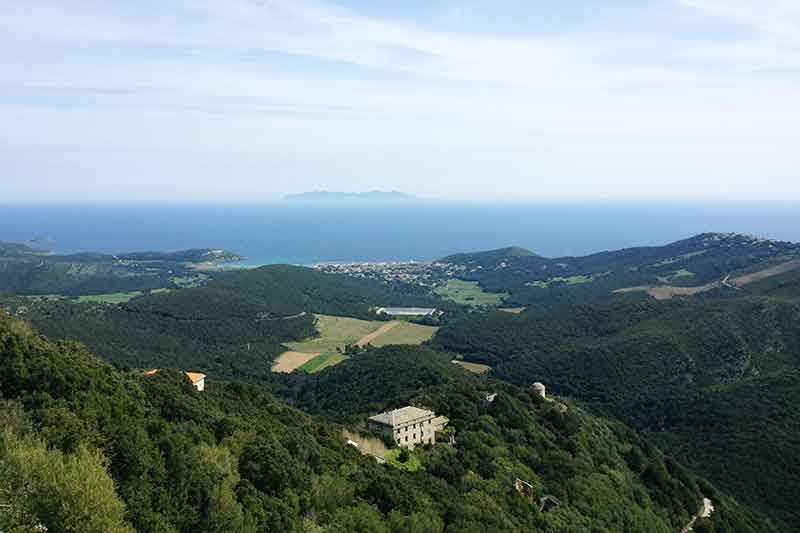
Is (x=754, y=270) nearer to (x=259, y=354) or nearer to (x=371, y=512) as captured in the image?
(x=259, y=354)

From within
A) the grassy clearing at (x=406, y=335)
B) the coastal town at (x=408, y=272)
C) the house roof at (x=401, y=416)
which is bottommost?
the coastal town at (x=408, y=272)

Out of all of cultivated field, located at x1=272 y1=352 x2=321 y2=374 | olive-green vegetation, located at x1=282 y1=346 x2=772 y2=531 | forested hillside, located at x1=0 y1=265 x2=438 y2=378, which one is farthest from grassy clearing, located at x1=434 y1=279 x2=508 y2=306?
olive-green vegetation, located at x1=282 y1=346 x2=772 y2=531

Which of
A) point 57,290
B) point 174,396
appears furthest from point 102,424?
point 57,290

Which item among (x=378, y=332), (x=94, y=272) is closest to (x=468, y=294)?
(x=378, y=332)

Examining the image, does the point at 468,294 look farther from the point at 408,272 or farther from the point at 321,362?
the point at 321,362

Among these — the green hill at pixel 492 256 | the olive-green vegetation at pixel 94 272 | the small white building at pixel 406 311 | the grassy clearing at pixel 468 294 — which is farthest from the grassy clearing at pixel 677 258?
the olive-green vegetation at pixel 94 272

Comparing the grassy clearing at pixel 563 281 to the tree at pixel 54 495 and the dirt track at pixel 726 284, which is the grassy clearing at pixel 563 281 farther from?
the tree at pixel 54 495
